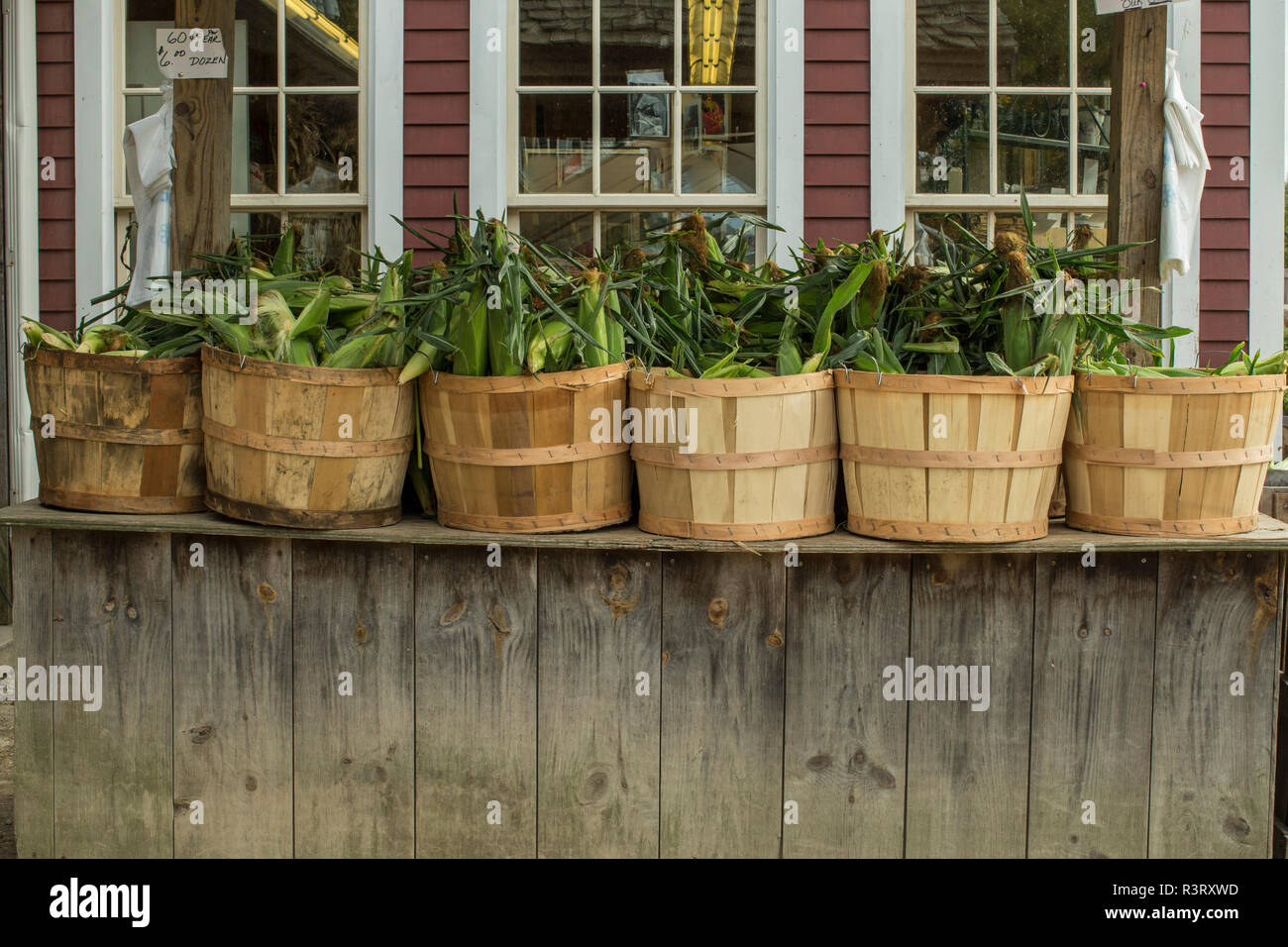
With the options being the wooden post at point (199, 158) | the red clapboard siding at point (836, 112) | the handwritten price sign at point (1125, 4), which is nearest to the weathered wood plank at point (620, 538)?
the wooden post at point (199, 158)

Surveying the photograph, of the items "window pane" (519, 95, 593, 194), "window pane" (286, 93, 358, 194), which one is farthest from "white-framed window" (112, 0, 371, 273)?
"window pane" (519, 95, 593, 194)

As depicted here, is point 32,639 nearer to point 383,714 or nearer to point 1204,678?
point 383,714

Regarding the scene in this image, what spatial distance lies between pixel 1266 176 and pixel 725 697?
188 inches

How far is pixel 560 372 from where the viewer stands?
2578 mm

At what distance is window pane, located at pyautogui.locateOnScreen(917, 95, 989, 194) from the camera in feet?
19.7

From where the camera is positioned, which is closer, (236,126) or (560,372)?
(560,372)

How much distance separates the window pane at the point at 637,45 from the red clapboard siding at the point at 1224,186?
273 centimetres

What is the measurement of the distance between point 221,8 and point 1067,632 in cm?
290

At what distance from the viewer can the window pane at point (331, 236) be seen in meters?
6.10

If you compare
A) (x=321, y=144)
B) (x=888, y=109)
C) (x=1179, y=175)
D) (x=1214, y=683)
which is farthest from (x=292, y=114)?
(x=1214, y=683)

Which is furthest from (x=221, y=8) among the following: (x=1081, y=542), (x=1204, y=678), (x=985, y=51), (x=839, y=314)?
(x=985, y=51)

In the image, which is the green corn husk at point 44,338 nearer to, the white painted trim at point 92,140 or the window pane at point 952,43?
the white painted trim at point 92,140

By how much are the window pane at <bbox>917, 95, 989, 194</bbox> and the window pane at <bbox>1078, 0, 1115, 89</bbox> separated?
1.80 ft
